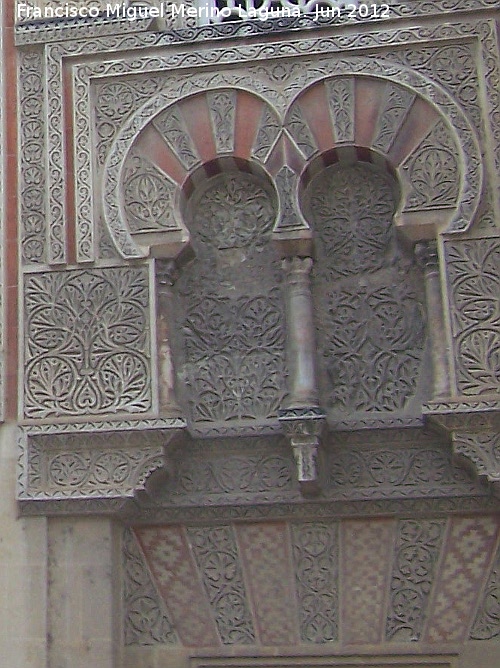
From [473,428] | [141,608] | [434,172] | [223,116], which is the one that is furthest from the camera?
[223,116]

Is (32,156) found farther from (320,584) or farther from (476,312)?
(320,584)

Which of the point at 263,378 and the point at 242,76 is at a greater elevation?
the point at 242,76

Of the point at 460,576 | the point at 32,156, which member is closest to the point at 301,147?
the point at 32,156

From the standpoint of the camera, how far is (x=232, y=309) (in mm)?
5766

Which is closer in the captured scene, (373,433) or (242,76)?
(373,433)

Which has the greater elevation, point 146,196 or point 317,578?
point 146,196

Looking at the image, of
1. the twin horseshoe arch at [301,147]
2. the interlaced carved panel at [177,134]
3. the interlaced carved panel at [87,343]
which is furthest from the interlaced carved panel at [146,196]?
the interlaced carved panel at [87,343]

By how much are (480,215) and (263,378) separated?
150 cm

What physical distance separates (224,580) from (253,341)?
1331mm

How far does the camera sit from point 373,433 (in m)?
5.43

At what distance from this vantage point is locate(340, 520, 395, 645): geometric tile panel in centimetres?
528

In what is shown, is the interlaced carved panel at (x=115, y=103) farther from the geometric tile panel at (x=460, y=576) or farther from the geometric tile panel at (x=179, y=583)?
the geometric tile panel at (x=460, y=576)

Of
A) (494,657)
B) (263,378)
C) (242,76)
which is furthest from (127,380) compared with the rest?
(494,657)

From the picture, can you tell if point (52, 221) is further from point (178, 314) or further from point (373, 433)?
point (373, 433)
